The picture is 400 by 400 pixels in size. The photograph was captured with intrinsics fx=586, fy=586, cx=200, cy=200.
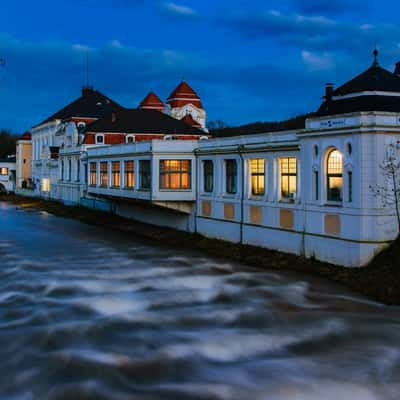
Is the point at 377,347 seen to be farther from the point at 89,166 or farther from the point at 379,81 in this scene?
the point at 89,166

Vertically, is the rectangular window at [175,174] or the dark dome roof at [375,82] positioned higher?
the dark dome roof at [375,82]

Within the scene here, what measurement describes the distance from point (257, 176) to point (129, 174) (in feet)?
41.2

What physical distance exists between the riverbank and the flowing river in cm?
82

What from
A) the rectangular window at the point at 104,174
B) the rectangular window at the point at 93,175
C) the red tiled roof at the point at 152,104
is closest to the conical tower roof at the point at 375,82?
the rectangular window at the point at 104,174

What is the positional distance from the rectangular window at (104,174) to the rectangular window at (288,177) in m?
19.8

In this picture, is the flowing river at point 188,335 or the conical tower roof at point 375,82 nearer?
the flowing river at point 188,335

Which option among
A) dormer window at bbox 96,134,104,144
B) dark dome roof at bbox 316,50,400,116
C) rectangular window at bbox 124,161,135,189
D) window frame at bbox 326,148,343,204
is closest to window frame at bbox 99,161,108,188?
rectangular window at bbox 124,161,135,189

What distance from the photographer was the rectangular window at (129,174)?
38969mm

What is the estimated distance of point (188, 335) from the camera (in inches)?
642

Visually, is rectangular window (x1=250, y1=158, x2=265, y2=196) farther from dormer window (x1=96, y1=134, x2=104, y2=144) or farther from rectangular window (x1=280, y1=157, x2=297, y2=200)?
dormer window (x1=96, y1=134, x2=104, y2=144)

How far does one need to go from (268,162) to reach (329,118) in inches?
207

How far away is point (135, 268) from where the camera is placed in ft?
86.7

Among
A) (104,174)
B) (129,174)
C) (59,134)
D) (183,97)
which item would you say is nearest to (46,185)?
(59,134)

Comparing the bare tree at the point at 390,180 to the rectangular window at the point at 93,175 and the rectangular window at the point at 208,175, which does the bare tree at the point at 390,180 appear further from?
the rectangular window at the point at 93,175
